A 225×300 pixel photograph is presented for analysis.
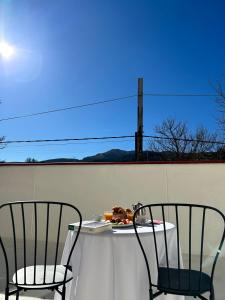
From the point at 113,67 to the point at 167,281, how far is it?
8943mm

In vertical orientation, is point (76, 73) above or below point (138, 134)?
above

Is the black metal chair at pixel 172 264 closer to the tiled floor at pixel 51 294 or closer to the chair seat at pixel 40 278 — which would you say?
the chair seat at pixel 40 278

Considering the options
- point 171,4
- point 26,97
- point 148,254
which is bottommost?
point 148,254

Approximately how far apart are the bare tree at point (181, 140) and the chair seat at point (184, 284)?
11.9 metres

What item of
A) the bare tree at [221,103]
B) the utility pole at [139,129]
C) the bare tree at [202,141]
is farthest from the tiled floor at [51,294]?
the bare tree at [202,141]

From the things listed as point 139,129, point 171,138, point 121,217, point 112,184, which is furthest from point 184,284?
point 171,138

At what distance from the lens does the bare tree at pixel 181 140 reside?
532 inches

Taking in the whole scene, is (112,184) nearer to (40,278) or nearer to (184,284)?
(40,278)

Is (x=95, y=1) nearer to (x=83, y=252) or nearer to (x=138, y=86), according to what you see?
(x=138, y=86)

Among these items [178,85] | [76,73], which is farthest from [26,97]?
[178,85]

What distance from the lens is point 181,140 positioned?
14.2 metres

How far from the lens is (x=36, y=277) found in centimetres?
183

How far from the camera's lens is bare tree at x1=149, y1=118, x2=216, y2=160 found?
44.4 ft

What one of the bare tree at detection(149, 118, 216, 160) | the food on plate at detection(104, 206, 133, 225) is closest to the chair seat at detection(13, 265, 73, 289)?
the food on plate at detection(104, 206, 133, 225)
